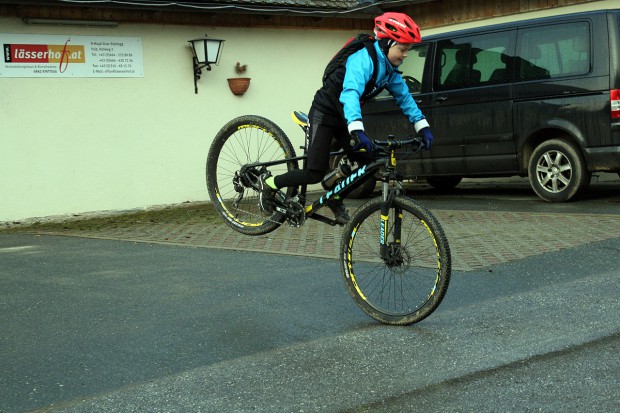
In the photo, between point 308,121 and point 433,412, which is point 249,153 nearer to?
point 308,121

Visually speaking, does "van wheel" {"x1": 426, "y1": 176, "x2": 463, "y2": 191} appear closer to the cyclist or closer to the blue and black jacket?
the cyclist

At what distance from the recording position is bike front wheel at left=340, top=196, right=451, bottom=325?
626cm

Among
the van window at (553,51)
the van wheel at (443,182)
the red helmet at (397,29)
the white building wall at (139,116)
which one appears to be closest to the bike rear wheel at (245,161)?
the red helmet at (397,29)

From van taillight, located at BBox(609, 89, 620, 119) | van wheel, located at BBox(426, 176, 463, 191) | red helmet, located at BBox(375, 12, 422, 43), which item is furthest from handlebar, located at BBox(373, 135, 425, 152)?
van wheel, located at BBox(426, 176, 463, 191)

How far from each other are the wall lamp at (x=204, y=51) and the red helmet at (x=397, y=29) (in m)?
9.58

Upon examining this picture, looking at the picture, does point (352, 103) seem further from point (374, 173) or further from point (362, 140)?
point (374, 173)

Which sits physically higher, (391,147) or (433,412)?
(391,147)

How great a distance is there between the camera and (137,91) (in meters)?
15.5

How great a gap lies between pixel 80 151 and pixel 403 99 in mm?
8819

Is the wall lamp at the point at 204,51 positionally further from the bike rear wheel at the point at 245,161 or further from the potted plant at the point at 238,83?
the bike rear wheel at the point at 245,161

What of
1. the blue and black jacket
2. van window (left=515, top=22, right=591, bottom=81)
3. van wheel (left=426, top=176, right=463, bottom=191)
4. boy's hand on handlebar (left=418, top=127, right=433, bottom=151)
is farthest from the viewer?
van wheel (left=426, top=176, right=463, bottom=191)

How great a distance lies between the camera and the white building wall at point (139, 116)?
14297 millimetres

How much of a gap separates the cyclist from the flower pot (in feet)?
30.1

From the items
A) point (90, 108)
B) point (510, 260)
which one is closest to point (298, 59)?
point (90, 108)
